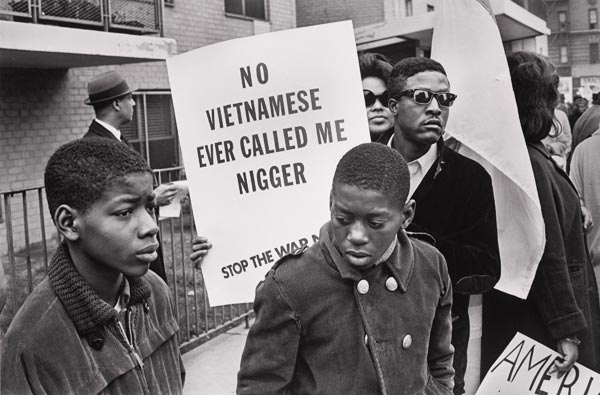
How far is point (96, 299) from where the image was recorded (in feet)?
6.07

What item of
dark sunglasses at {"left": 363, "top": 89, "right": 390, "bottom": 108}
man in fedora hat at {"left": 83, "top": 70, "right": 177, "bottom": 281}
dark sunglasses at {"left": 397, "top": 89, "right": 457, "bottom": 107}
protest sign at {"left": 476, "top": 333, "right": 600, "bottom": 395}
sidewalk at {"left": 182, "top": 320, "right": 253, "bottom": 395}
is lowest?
sidewalk at {"left": 182, "top": 320, "right": 253, "bottom": 395}

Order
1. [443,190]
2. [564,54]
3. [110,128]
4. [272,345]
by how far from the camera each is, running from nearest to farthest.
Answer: [272,345] → [443,190] → [110,128] → [564,54]

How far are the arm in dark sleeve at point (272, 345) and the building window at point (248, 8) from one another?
13.7 meters

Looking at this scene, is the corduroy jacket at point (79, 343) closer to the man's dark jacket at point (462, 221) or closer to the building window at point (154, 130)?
the man's dark jacket at point (462, 221)

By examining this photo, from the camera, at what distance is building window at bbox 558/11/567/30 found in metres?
63.0

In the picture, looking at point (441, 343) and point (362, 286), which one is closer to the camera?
point (362, 286)

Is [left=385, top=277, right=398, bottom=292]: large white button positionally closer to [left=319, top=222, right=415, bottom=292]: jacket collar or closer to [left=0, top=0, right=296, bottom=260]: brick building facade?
[left=319, top=222, right=415, bottom=292]: jacket collar

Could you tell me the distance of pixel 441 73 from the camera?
9.75 feet

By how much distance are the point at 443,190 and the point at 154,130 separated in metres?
10.7

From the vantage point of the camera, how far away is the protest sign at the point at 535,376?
3.26 metres

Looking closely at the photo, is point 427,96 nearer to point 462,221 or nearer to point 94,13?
point 462,221

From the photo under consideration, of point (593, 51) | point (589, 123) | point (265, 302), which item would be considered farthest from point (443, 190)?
point (593, 51)

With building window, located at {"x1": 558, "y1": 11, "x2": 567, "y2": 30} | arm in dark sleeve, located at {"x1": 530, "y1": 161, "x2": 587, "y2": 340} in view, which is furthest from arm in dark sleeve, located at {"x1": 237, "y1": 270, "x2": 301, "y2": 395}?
building window, located at {"x1": 558, "y1": 11, "x2": 567, "y2": 30}

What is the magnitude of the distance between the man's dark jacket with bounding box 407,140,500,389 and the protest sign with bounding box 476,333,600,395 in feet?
1.81
